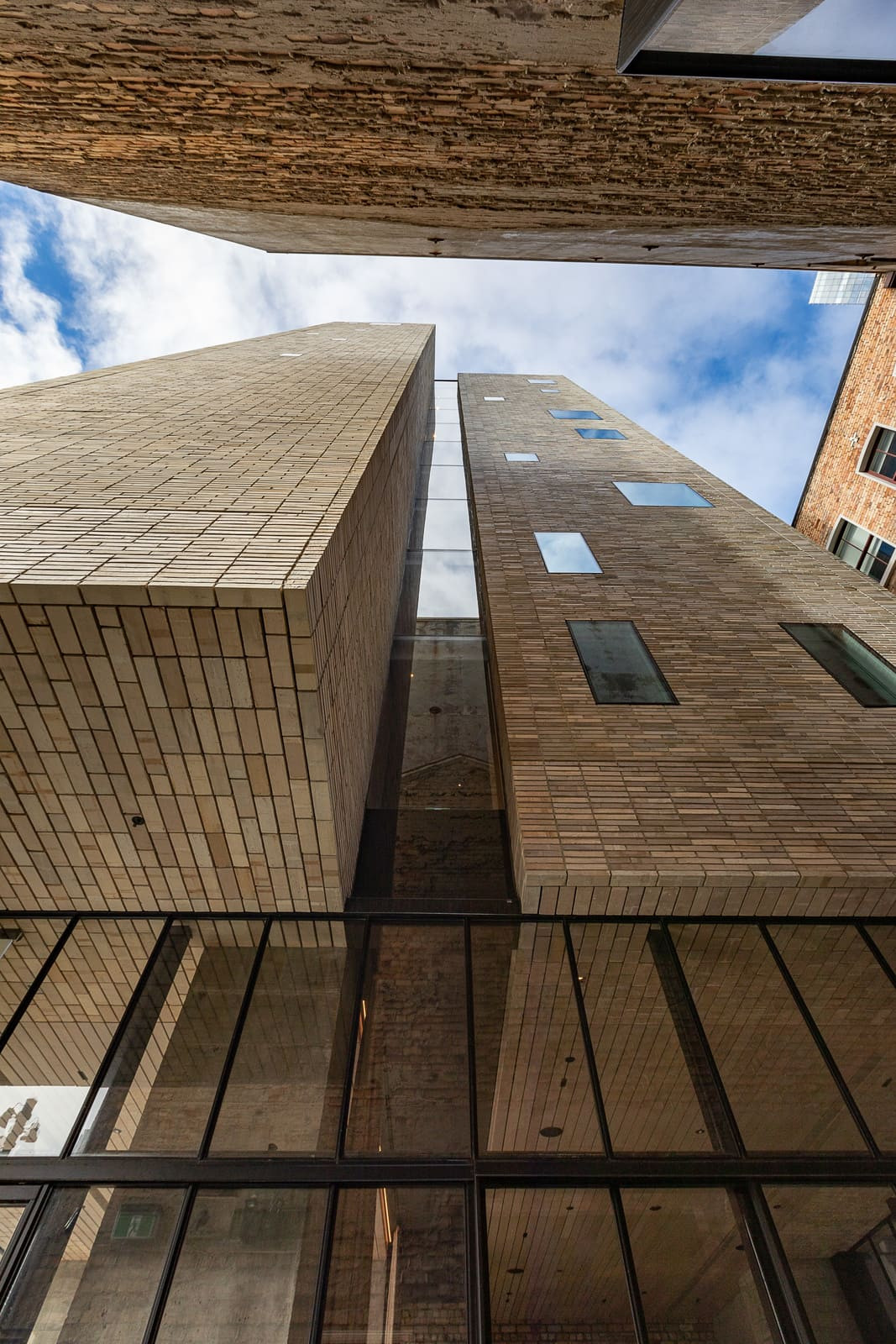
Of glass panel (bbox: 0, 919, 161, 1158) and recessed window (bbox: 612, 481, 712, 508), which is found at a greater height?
recessed window (bbox: 612, 481, 712, 508)

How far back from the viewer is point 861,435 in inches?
811

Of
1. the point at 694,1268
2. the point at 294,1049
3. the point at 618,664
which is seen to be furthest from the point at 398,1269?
the point at 618,664

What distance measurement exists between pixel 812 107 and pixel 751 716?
6.27m

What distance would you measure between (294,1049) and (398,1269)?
174cm

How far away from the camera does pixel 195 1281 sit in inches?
167

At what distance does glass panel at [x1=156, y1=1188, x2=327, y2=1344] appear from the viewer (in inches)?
159

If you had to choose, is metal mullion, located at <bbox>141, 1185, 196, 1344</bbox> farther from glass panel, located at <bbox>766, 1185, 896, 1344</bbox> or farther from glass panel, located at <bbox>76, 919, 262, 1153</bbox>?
glass panel, located at <bbox>766, 1185, 896, 1344</bbox>

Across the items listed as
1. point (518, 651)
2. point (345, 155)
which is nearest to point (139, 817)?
point (518, 651)

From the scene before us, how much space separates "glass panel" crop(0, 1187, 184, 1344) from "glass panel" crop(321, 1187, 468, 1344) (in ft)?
3.99

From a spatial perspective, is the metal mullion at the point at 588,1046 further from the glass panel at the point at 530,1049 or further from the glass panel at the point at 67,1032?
the glass panel at the point at 67,1032

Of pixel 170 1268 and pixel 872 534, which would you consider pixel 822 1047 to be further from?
pixel 872 534

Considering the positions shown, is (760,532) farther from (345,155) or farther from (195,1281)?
(195,1281)

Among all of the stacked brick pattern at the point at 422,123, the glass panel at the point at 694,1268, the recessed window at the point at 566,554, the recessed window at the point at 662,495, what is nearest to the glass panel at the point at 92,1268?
the glass panel at the point at 694,1268

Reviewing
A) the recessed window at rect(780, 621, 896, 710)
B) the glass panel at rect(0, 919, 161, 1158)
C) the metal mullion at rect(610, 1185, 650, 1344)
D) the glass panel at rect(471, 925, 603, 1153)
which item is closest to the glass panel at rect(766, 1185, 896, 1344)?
the metal mullion at rect(610, 1185, 650, 1344)
